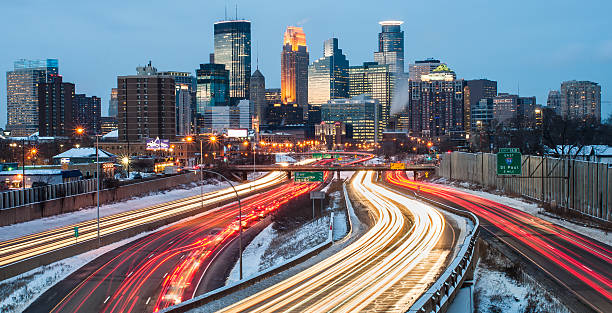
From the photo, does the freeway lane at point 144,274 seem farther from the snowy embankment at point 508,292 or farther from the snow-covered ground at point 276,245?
the snowy embankment at point 508,292

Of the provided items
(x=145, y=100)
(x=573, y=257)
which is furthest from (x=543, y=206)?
(x=145, y=100)

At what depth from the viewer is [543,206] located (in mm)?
56000

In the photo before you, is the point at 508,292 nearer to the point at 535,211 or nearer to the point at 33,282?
the point at 535,211

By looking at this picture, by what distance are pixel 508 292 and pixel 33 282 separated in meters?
31.5

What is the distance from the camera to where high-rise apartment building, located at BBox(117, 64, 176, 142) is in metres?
176

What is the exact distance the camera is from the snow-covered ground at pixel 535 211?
4041cm

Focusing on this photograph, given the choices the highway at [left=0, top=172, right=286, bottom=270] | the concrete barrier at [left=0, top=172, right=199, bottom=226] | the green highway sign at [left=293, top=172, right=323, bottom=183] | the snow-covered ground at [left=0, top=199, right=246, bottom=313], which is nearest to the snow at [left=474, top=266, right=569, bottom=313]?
the snow-covered ground at [left=0, top=199, right=246, bottom=313]

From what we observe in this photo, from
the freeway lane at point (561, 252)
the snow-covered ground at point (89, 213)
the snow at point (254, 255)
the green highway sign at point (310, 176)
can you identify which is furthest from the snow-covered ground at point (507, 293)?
the snow-covered ground at point (89, 213)

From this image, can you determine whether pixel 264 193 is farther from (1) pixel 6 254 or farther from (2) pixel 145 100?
(2) pixel 145 100

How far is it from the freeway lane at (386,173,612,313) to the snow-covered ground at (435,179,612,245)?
0.86 m

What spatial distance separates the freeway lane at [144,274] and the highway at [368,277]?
10.5 m

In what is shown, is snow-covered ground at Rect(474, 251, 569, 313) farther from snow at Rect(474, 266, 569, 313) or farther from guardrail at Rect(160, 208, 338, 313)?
guardrail at Rect(160, 208, 338, 313)

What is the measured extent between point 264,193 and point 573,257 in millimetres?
71641

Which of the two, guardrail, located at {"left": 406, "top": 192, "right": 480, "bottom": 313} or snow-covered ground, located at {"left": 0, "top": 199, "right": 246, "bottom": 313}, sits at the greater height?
guardrail, located at {"left": 406, "top": 192, "right": 480, "bottom": 313}
